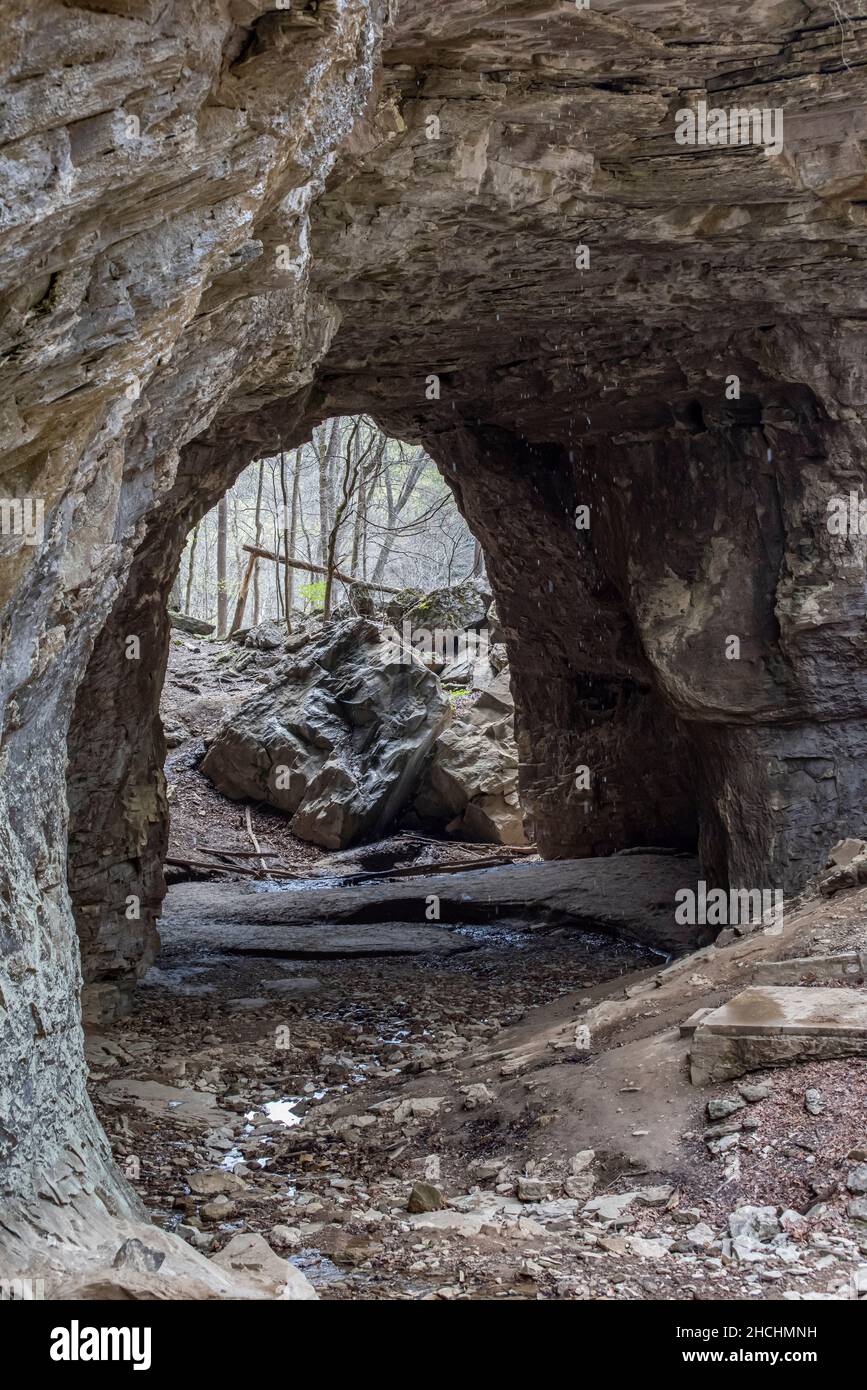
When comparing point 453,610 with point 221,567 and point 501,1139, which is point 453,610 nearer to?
A: point 221,567

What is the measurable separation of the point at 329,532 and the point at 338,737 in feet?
22.8

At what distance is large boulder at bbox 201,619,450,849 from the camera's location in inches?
644

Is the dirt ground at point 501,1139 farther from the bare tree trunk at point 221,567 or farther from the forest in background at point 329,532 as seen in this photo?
the bare tree trunk at point 221,567

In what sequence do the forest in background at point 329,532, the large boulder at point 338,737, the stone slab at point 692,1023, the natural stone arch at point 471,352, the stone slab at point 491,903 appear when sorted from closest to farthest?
the natural stone arch at point 471,352 → the stone slab at point 692,1023 → the stone slab at point 491,903 → the large boulder at point 338,737 → the forest in background at point 329,532

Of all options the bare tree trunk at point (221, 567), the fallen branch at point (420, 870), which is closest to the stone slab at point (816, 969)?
the fallen branch at point (420, 870)

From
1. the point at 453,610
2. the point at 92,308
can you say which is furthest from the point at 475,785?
the point at 92,308

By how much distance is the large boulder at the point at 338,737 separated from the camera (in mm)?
16359

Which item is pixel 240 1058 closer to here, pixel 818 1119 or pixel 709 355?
pixel 818 1119

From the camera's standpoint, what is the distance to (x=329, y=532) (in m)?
22.9

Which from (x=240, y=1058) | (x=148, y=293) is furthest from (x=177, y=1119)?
(x=148, y=293)

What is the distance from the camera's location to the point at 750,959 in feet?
21.0

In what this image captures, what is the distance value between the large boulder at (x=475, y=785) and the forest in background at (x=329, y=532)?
386 cm

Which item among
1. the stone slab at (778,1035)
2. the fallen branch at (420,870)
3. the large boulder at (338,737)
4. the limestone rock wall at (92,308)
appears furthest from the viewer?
the large boulder at (338,737)

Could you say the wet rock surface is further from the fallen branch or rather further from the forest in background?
the forest in background
